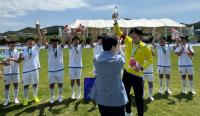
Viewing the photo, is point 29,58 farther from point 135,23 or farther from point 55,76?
point 135,23

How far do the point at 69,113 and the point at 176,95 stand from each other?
15.3 feet

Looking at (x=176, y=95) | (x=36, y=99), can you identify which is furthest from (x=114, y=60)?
(x=176, y=95)

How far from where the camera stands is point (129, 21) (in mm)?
72812

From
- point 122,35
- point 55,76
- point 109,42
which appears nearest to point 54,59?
point 55,76

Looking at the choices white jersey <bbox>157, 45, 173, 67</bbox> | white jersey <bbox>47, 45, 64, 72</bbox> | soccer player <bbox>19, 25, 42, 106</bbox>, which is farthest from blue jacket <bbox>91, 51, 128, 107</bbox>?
white jersey <bbox>157, 45, 173, 67</bbox>

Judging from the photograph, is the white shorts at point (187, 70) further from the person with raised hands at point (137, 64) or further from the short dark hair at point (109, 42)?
the short dark hair at point (109, 42)

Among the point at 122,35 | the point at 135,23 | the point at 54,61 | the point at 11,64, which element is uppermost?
the point at 135,23

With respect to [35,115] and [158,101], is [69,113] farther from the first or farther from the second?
[158,101]

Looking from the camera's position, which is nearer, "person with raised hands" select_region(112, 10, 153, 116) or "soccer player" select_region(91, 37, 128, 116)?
"soccer player" select_region(91, 37, 128, 116)

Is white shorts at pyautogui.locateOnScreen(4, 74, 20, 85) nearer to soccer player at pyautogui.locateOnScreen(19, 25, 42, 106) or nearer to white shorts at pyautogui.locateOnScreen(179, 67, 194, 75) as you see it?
soccer player at pyautogui.locateOnScreen(19, 25, 42, 106)

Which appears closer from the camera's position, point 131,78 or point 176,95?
point 131,78

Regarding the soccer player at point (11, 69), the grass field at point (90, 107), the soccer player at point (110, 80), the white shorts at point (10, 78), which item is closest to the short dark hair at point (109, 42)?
the soccer player at point (110, 80)

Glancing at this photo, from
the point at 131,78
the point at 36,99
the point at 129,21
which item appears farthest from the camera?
the point at 129,21

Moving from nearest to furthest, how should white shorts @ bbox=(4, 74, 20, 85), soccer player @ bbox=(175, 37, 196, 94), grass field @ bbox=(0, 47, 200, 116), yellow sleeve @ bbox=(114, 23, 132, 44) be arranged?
yellow sleeve @ bbox=(114, 23, 132, 44), grass field @ bbox=(0, 47, 200, 116), white shorts @ bbox=(4, 74, 20, 85), soccer player @ bbox=(175, 37, 196, 94)
